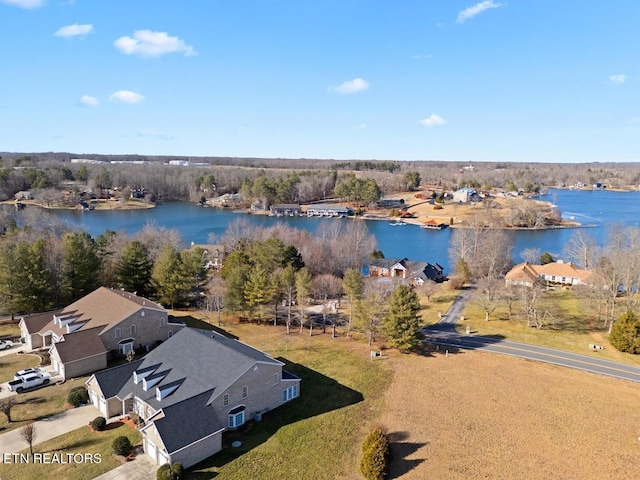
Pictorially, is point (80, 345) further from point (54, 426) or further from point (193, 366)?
point (193, 366)

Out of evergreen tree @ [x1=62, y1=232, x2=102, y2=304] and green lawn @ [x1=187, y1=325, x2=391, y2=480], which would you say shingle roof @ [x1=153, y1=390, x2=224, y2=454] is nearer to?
green lawn @ [x1=187, y1=325, x2=391, y2=480]

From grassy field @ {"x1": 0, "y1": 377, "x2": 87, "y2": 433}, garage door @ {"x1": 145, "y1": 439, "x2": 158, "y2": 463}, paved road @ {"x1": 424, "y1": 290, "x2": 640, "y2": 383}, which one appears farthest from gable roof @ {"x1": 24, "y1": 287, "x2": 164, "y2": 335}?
paved road @ {"x1": 424, "y1": 290, "x2": 640, "y2": 383}

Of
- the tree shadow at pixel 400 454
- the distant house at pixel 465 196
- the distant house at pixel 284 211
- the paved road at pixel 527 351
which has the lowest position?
the tree shadow at pixel 400 454

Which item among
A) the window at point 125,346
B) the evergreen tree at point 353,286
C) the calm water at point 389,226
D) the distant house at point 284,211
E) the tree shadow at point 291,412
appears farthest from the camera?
the distant house at point 284,211

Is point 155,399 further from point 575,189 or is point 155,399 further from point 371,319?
point 575,189

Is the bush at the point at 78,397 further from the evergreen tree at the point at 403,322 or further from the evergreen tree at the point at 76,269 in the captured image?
the evergreen tree at the point at 403,322

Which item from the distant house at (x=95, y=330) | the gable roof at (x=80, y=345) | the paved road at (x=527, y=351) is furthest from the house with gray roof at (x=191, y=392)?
the paved road at (x=527, y=351)

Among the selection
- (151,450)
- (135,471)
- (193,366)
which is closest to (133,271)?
(193,366)

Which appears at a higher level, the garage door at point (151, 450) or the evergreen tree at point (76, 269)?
the evergreen tree at point (76, 269)
